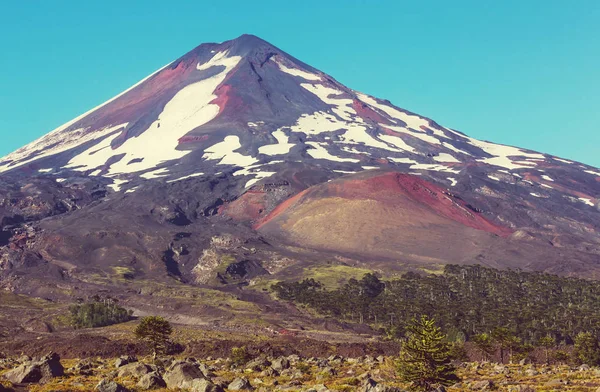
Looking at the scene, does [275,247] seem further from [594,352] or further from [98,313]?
[594,352]

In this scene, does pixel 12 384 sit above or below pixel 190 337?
above

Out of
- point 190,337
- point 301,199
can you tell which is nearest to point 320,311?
point 190,337

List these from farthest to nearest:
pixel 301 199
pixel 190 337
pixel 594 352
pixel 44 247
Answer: pixel 301 199 < pixel 44 247 < pixel 190 337 < pixel 594 352

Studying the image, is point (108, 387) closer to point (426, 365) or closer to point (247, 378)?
point (247, 378)

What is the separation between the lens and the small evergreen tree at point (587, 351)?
79.8m

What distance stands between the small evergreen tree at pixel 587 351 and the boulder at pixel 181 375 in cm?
5495

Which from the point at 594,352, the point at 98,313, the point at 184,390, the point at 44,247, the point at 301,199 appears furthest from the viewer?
the point at 301,199

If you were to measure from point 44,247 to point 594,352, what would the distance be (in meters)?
130

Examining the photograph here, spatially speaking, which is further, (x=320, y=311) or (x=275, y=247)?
(x=275, y=247)

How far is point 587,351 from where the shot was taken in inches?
3206

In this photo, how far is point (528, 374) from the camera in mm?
55156

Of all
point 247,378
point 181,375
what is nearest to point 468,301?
point 247,378

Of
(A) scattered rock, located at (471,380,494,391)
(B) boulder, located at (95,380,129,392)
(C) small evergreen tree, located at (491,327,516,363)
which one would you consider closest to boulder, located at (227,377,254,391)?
(B) boulder, located at (95,380,129,392)

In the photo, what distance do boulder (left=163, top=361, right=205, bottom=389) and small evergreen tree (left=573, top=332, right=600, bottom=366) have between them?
5495cm
